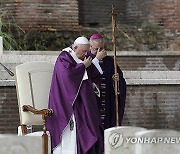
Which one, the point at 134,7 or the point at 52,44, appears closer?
the point at 52,44

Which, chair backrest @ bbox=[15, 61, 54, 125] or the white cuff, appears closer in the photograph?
the white cuff

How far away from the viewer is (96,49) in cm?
828

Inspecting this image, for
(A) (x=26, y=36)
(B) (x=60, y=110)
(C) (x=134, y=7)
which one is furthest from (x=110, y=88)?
(C) (x=134, y=7)

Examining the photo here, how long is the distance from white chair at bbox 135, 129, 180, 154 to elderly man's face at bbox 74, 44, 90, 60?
2176mm

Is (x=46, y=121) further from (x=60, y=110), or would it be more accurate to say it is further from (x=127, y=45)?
(x=127, y=45)

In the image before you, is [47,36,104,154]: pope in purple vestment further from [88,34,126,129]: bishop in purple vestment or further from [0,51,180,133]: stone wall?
[0,51,180,133]: stone wall

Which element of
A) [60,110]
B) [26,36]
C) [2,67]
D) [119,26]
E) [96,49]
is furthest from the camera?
[119,26]

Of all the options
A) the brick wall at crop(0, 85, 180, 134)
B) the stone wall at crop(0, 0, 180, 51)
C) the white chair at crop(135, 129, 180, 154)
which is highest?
the stone wall at crop(0, 0, 180, 51)

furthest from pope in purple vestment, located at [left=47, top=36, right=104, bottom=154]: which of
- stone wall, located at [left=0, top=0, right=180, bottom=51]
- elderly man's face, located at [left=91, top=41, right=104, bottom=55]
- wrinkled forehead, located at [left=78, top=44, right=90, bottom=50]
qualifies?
stone wall, located at [left=0, top=0, right=180, bottom=51]

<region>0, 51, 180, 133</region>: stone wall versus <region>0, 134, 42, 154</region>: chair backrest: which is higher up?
<region>0, 134, 42, 154</region>: chair backrest

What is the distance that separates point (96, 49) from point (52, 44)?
632cm

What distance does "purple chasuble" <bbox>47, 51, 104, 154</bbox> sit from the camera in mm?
7684

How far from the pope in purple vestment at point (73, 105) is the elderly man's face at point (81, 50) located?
0.28 ft

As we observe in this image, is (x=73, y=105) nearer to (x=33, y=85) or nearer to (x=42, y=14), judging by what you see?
(x=33, y=85)
